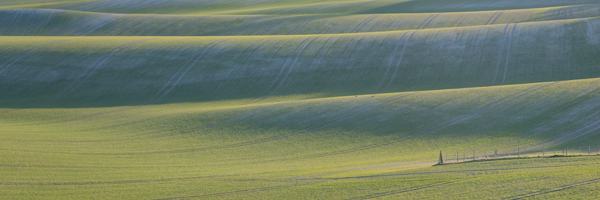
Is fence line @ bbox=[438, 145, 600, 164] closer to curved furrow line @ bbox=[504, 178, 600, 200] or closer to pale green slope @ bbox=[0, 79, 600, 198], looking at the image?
pale green slope @ bbox=[0, 79, 600, 198]

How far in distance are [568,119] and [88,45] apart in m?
39.1

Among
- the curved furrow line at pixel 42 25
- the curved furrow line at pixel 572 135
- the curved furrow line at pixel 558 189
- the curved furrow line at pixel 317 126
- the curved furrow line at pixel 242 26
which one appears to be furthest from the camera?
the curved furrow line at pixel 42 25

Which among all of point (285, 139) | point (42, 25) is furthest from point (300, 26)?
point (42, 25)

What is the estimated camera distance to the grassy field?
1645cm

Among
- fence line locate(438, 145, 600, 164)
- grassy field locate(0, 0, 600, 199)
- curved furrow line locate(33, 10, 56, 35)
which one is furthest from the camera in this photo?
curved furrow line locate(33, 10, 56, 35)

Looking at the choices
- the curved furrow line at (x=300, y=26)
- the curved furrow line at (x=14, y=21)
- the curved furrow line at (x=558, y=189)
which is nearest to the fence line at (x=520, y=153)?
the curved furrow line at (x=558, y=189)

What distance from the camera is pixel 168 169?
19.5 metres

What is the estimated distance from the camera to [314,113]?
86.5ft

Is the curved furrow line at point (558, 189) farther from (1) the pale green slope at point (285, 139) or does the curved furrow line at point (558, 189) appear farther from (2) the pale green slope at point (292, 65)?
(2) the pale green slope at point (292, 65)

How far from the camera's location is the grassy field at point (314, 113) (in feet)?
54.0

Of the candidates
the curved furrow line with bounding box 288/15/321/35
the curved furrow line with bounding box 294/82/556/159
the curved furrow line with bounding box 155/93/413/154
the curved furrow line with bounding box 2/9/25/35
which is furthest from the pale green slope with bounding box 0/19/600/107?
the curved furrow line with bounding box 2/9/25/35

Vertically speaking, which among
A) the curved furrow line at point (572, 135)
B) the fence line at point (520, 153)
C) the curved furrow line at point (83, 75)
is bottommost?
the fence line at point (520, 153)

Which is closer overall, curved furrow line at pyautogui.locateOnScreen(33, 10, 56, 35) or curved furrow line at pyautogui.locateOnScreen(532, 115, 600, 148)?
curved furrow line at pyautogui.locateOnScreen(532, 115, 600, 148)

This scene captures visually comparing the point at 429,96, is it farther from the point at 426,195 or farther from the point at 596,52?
the point at 596,52
